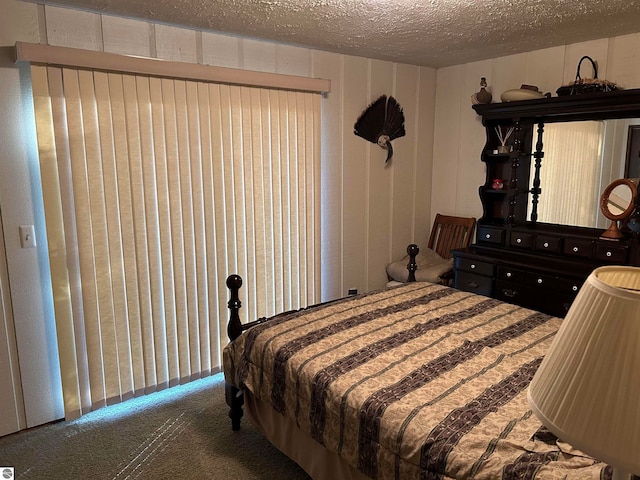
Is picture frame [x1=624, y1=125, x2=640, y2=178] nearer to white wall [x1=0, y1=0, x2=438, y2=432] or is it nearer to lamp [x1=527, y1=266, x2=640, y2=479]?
white wall [x1=0, y1=0, x2=438, y2=432]

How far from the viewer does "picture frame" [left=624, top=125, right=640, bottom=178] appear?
119 inches

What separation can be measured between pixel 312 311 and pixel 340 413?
0.85 meters

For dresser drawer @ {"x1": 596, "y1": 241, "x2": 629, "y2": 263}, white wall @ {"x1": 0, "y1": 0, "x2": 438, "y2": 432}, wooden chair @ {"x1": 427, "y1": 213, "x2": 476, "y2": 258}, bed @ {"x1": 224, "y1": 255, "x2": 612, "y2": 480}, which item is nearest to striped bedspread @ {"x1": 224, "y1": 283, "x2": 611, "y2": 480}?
bed @ {"x1": 224, "y1": 255, "x2": 612, "y2": 480}

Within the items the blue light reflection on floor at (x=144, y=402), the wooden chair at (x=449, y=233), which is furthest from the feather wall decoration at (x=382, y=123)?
the blue light reflection on floor at (x=144, y=402)

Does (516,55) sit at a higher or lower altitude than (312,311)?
higher

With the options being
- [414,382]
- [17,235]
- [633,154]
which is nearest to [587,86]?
[633,154]

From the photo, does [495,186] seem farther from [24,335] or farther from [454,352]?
[24,335]

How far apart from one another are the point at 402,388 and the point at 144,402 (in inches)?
75.5

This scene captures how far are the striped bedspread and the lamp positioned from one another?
2.25 ft

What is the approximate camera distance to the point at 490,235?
3.77 m

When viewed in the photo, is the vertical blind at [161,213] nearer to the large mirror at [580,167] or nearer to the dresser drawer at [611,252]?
the large mirror at [580,167]

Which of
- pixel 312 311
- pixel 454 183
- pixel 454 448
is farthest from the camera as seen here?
pixel 454 183

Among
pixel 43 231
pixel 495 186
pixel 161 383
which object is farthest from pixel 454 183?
pixel 43 231

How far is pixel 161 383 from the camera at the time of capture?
3.06m
